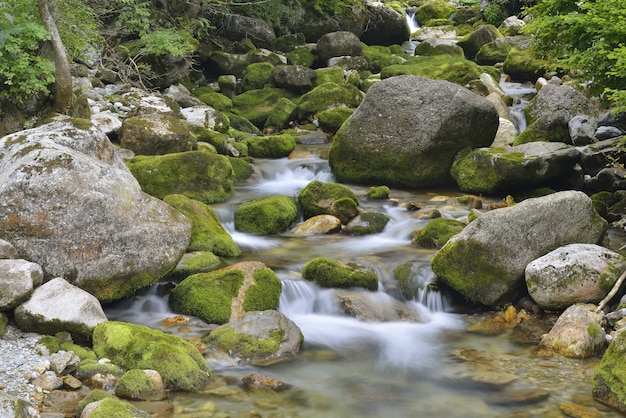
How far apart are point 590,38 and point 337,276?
5.59 meters

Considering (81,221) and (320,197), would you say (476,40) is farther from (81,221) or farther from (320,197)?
(81,221)

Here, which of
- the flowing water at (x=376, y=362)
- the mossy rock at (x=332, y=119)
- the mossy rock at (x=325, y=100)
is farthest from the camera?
the mossy rock at (x=325, y=100)

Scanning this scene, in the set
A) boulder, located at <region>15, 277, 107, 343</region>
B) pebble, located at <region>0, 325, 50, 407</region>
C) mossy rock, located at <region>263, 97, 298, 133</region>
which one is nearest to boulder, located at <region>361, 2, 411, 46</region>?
mossy rock, located at <region>263, 97, 298, 133</region>

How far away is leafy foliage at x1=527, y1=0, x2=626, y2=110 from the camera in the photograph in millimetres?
8484

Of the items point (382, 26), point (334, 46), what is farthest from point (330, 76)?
point (382, 26)

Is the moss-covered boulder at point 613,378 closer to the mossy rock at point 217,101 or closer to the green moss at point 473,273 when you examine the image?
the green moss at point 473,273

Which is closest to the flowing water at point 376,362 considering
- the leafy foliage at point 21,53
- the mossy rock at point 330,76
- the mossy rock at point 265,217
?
the mossy rock at point 265,217

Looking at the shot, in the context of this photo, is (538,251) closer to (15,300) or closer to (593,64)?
(593,64)

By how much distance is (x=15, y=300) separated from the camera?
6.12 metres

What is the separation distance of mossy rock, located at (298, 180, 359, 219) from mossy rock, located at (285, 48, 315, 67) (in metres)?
13.5

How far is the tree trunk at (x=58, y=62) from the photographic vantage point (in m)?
11.6

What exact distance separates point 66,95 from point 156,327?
23.1 ft

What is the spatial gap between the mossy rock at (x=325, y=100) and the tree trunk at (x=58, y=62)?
8.20 metres

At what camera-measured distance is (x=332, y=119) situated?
712 inches
